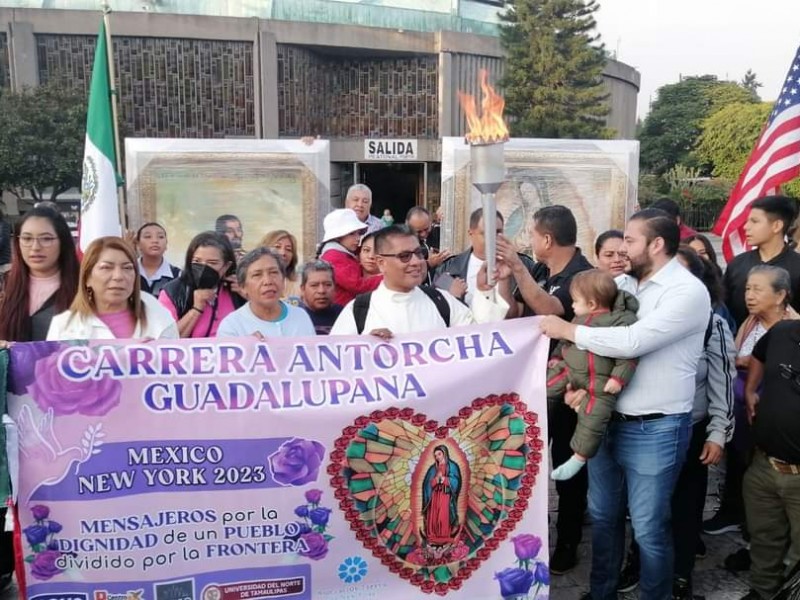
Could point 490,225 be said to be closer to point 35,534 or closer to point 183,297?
point 183,297

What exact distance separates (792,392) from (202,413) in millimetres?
2502

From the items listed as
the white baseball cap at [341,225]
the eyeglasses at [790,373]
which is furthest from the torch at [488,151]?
the white baseball cap at [341,225]

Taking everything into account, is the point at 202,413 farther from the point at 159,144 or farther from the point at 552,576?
the point at 159,144

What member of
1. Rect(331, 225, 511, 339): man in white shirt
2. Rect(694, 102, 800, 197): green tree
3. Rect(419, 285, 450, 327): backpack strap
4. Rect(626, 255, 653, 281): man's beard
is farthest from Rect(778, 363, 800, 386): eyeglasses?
Rect(694, 102, 800, 197): green tree

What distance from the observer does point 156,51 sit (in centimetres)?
2505

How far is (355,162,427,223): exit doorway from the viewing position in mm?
29672

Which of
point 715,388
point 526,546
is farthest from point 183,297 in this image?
point 715,388

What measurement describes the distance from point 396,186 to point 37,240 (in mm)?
27884

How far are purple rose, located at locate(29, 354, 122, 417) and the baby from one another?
5.96ft

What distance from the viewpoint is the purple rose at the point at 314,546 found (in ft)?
9.50

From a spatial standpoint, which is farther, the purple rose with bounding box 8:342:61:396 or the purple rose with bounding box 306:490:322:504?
the purple rose with bounding box 306:490:322:504

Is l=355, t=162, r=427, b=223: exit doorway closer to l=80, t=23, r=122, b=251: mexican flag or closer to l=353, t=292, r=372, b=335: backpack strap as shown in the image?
l=80, t=23, r=122, b=251: mexican flag

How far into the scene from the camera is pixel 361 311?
3316mm

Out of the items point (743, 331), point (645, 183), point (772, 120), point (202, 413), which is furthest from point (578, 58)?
point (202, 413)
